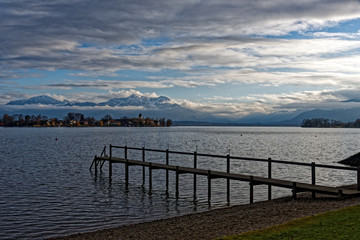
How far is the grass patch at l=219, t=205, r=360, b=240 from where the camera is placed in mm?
11953

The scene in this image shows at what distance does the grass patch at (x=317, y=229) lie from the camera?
471 inches

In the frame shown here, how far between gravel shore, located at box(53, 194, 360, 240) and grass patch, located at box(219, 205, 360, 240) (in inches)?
44.2

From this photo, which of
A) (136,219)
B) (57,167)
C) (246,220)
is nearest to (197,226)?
(246,220)

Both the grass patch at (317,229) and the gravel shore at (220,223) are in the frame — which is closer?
the grass patch at (317,229)

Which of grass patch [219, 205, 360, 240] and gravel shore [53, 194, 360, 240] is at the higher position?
grass patch [219, 205, 360, 240]

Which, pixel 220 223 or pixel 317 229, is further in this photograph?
pixel 220 223

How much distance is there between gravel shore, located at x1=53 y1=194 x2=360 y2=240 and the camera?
14747 millimetres

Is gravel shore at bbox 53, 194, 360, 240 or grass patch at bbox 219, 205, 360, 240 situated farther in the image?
gravel shore at bbox 53, 194, 360, 240

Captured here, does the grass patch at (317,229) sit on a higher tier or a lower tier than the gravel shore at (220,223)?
higher

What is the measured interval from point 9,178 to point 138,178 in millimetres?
13207

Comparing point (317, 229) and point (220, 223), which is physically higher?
point (317, 229)

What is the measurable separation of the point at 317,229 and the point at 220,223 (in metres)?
4.69

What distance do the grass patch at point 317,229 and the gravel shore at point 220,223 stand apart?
1.12 metres

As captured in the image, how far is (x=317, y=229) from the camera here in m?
12.7
